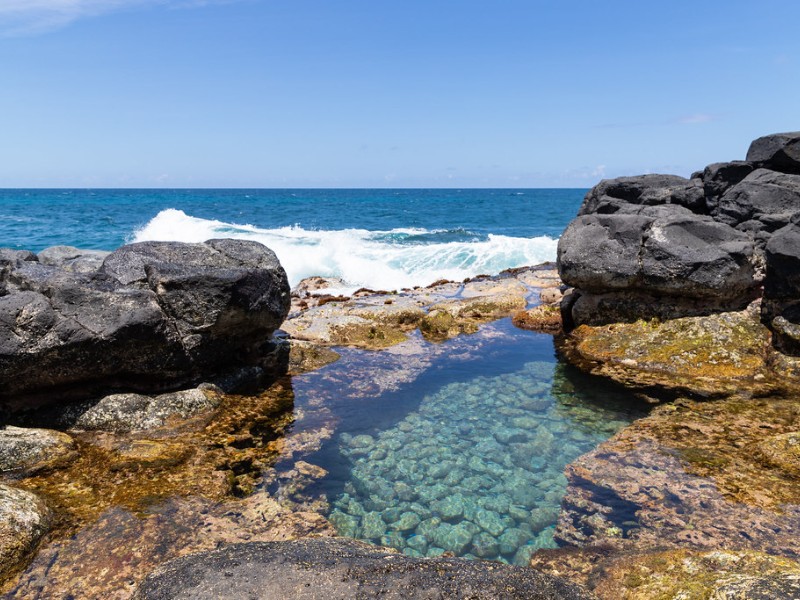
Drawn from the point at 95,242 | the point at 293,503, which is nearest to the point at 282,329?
the point at 293,503

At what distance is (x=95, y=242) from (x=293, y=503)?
146 feet

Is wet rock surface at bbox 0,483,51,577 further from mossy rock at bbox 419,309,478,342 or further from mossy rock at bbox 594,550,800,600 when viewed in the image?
mossy rock at bbox 419,309,478,342

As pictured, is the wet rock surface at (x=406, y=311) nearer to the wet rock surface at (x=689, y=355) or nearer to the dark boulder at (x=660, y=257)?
the dark boulder at (x=660, y=257)

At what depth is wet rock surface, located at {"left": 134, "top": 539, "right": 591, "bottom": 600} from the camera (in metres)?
4.80

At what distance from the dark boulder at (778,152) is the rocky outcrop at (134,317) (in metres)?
15.6

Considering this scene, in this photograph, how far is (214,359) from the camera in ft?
38.4

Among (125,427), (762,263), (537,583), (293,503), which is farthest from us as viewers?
(762,263)

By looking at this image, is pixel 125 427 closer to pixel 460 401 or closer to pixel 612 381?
pixel 460 401

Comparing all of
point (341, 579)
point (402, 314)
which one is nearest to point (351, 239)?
point (402, 314)

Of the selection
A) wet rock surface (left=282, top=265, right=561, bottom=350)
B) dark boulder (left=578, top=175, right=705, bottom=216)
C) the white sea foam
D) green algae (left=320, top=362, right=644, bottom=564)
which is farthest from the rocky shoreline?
the white sea foam

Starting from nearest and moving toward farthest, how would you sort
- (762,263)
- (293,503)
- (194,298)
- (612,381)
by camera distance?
(293,503)
(194,298)
(612,381)
(762,263)

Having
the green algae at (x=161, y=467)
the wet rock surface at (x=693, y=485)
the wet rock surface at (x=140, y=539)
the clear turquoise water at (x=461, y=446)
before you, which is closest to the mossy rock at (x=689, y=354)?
the clear turquoise water at (x=461, y=446)

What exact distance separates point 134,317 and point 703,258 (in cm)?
1278

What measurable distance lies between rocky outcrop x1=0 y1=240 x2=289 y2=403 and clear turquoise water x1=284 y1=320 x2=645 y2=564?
6.70 ft
